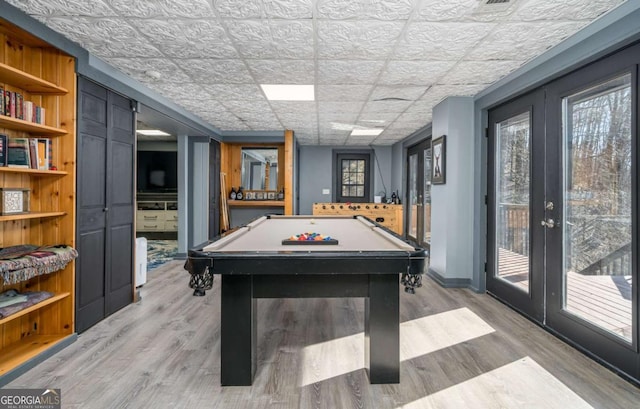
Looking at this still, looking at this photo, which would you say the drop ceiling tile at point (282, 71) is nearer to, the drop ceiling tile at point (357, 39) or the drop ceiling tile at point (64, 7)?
the drop ceiling tile at point (357, 39)

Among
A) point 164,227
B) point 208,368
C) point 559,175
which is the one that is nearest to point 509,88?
point 559,175

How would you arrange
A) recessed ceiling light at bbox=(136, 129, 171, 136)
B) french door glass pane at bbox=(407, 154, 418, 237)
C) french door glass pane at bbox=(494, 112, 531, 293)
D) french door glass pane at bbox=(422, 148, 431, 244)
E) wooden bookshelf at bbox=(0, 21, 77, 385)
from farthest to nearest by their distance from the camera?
french door glass pane at bbox=(407, 154, 418, 237) → recessed ceiling light at bbox=(136, 129, 171, 136) → french door glass pane at bbox=(422, 148, 431, 244) → french door glass pane at bbox=(494, 112, 531, 293) → wooden bookshelf at bbox=(0, 21, 77, 385)

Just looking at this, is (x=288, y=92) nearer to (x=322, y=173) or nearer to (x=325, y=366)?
(x=325, y=366)

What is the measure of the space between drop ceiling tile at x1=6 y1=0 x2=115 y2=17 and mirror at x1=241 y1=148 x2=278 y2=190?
513cm

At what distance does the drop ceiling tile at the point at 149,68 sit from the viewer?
298 centimetres

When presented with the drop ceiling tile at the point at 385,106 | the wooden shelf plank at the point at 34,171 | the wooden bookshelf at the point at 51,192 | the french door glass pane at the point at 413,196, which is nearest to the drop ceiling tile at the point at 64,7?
the wooden bookshelf at the point at 51,192

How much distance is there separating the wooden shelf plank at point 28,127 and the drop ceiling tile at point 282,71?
5.19ft

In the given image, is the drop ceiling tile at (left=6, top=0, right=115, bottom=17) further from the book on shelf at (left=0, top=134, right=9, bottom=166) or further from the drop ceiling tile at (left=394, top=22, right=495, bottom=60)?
the drop ceiling tile at (left=394, top=22, right=495, bottom=60)

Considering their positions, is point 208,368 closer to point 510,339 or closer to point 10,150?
point 10,150

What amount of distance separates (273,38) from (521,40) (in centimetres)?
185

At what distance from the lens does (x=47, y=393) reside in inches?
75.2

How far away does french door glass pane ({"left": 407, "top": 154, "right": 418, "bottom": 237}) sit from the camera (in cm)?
707

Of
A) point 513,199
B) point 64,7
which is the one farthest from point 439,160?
point 64,7

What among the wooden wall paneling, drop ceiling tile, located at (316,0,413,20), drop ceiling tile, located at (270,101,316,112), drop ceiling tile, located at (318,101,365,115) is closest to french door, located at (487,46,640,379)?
drop ceiling tile, located at (316,0,413,20)
